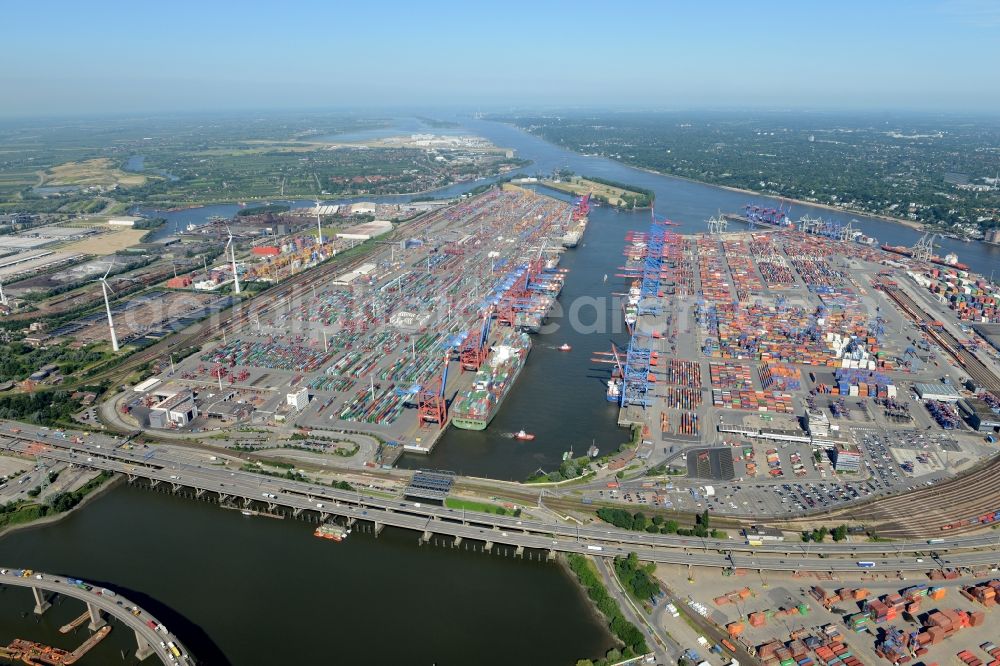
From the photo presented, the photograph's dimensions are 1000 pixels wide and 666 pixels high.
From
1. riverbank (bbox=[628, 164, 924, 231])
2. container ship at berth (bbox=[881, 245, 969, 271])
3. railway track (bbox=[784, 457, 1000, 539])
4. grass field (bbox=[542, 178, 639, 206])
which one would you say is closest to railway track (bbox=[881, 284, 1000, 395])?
railway track (bbox=[784, 457, 1000, 539])

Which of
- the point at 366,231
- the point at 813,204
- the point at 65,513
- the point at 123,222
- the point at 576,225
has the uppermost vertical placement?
the point at 813,204

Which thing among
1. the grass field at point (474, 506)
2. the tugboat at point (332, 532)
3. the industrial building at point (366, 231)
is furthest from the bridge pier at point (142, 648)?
the industrial building at point (366, 231)

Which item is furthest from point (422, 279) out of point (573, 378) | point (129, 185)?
point (129, 185)

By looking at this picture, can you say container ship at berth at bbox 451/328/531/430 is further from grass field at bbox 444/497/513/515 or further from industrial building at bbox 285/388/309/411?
industrial building at bbox 285/388/309/411

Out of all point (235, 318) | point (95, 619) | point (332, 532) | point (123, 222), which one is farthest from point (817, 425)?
point (123, 222)

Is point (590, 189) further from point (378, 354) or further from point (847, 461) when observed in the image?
point (847, 461)

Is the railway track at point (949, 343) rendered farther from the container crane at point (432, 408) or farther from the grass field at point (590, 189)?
the grass field at point (590, 189)
